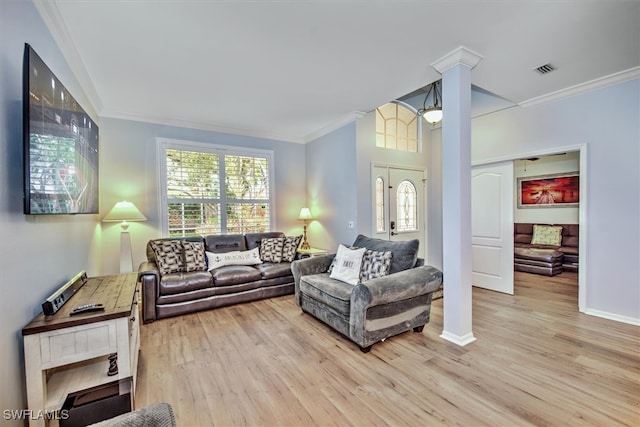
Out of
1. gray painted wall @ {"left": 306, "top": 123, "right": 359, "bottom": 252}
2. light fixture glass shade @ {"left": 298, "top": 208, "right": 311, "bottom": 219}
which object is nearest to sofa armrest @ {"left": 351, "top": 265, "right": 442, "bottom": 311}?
gray painted wall @ {"left": 306, "top": 123, "right": 359, "bottom": 252}

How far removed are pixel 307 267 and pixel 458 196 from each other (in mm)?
1891

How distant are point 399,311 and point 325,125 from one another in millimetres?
3358

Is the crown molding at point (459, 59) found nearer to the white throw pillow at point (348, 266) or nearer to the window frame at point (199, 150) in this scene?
the white throw pillow at point (348, 266)

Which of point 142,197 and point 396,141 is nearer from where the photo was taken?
point 142,197

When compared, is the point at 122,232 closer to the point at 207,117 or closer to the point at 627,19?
the point at 207,117

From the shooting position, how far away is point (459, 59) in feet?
8.19

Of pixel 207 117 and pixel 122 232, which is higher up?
pixel 207 117

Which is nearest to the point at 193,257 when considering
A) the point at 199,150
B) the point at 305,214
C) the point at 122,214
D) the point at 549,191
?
the point at 122,214

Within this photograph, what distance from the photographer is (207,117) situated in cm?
423

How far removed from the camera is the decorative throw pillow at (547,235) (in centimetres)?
574

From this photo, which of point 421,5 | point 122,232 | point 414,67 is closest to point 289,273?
point 122,232

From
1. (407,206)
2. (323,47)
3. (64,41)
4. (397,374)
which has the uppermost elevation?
(323,47)

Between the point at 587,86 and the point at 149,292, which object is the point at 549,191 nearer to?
the point at 587,86

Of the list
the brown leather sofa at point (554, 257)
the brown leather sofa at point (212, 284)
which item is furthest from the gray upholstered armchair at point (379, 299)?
the brown leather sofa at point (554, 257)
